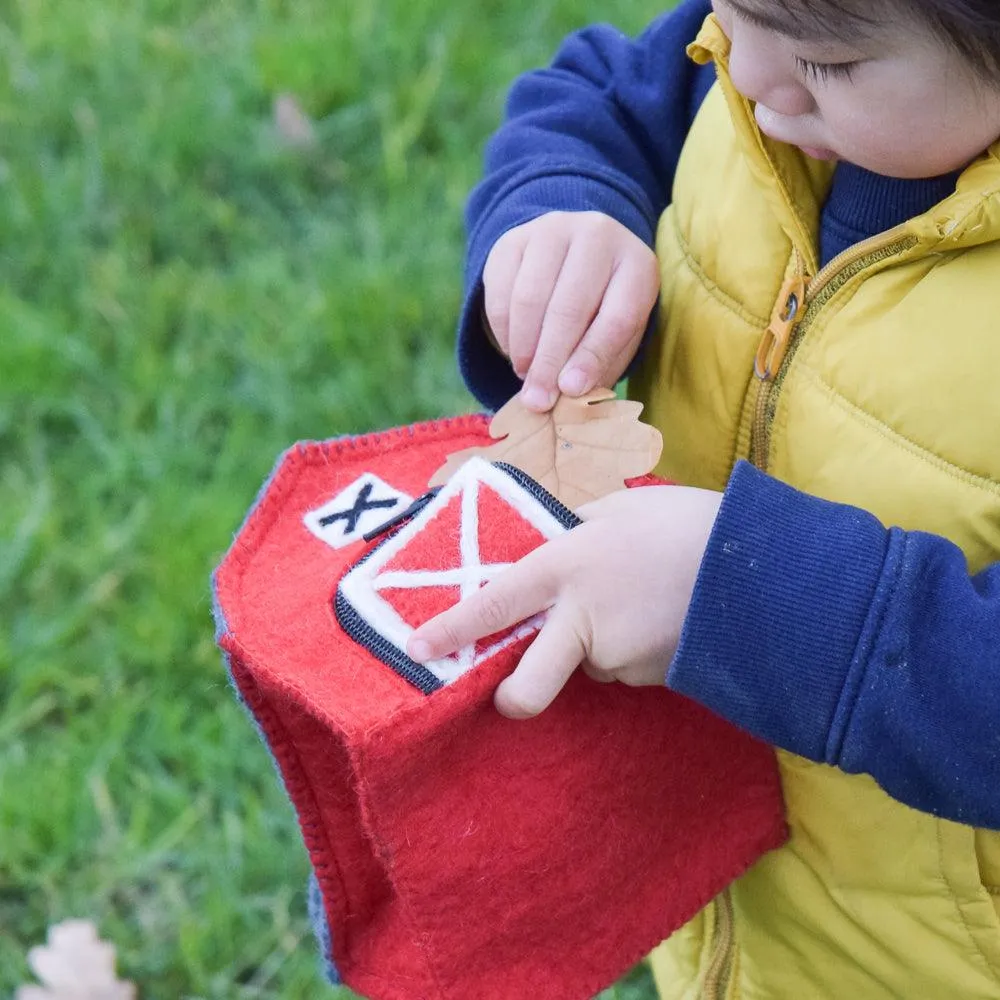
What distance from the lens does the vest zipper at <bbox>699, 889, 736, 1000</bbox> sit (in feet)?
3.61

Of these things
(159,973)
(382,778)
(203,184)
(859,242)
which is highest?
(859,242)

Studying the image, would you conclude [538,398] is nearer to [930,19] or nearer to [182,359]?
[930,19]

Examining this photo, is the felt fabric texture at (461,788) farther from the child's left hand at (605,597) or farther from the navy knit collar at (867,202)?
the navy knit collar at (867,202)

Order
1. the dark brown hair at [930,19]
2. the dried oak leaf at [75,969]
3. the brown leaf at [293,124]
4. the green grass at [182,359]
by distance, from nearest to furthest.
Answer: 1. the dark brown hair at [930,19]
2. the dried oak leaf at [75,969]
3. the green grass at [182,359]
4. the brown leaf at [293,124]

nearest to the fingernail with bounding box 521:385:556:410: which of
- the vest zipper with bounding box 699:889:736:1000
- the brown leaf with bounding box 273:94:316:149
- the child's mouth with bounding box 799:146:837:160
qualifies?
the child's mouth with bounding box 799:146:837:160

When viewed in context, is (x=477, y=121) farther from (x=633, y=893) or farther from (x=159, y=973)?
(x=633, y=893)

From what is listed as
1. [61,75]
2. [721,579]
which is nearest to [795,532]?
[721,579]

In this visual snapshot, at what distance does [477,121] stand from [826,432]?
4.75ft

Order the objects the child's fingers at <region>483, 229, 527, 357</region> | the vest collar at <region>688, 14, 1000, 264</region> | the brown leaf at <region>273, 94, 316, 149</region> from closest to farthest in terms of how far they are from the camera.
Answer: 1. the vest collar at <region>688, 14, 1000, 264</region>
2. the child's fingers at <region>483, 229, 527, 357</region>
3. the brown leaf at <region>273, 94, 316, 149</region>

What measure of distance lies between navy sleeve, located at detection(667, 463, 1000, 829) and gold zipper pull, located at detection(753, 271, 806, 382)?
0.15 metres

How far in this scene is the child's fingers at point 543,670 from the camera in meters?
0.78

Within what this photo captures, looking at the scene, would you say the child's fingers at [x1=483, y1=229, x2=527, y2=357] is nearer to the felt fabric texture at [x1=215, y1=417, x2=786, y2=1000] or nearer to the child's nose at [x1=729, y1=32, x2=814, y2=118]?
the felt fabric texture at [x1=215, y1=417, x2=786, y2=1000]

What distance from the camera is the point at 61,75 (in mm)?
2293

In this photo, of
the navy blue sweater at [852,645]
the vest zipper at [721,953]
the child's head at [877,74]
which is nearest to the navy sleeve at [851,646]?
the navy blue sweater at [852,645]
